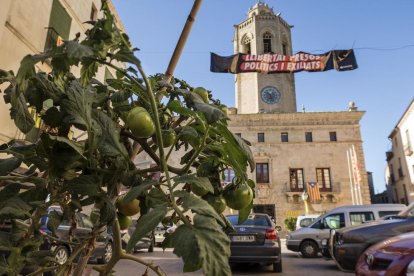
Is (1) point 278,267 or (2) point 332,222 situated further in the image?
(2) point 332,222

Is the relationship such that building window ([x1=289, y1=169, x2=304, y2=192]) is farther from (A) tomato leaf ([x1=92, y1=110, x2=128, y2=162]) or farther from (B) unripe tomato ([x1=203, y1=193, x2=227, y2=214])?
(A) tomato leaf ([x1=92, y1=110, x2=128, y2=162])

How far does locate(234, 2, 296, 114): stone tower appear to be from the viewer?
34.7 metres

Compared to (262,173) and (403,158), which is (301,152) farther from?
(403,158)

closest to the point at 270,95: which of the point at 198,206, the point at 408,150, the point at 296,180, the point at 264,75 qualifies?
the point at 264,75

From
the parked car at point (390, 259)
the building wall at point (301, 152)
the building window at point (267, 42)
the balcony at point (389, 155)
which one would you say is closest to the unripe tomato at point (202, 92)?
the parked car at point (390, 259)

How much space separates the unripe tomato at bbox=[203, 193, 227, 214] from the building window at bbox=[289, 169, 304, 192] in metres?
28.5

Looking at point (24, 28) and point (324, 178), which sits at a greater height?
point (24, 28)

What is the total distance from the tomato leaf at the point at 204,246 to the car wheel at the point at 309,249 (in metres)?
13.3

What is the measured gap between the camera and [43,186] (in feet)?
2.76

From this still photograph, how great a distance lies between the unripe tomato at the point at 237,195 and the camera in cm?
98

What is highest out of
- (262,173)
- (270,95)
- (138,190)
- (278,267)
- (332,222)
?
(270,95)

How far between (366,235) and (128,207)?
6.52 metres

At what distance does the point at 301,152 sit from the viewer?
2912 cm

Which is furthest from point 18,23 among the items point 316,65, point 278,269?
point 316,65
